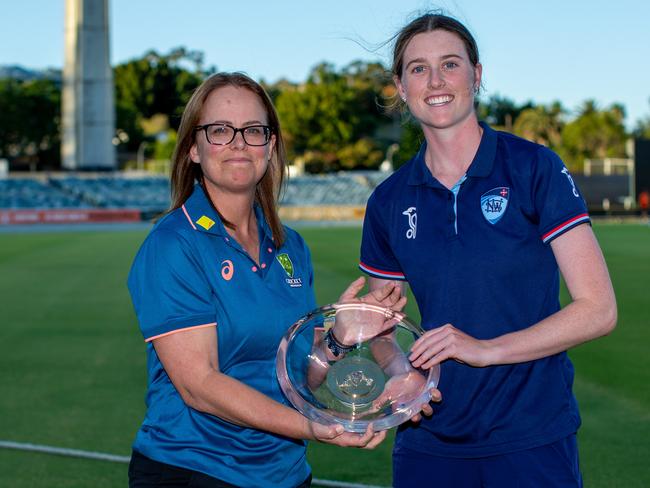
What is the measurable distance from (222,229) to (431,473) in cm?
101

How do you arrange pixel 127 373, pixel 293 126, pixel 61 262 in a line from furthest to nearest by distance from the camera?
pixel 293 126 < pixel 61 262 < pixel 127 373

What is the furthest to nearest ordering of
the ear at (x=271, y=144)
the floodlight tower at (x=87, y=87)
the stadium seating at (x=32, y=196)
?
the floodlight tower at (x=87, y=87)
the stadium seating at (x=32, y=196)
the ear at (x=271, y=144)

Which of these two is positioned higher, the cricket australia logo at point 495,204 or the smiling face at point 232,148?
the smiling face at point 232,148

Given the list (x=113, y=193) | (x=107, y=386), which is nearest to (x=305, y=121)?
(x=113, y=193)

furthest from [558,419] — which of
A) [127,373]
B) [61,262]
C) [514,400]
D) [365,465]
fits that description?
[61,262]

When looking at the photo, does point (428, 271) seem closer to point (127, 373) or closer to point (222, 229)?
point (222, 229)

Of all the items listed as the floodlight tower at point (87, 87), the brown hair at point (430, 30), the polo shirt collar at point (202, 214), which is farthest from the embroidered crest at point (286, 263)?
the floodlight tower at point (87, 87)

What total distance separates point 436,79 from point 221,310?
1.00m

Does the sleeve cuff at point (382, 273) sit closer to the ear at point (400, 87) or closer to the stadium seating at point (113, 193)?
the ear at point (400, 87)

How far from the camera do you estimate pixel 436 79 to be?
3.21m

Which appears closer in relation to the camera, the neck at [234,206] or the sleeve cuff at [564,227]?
the sleeve cuff at [564,227]

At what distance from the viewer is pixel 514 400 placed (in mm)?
3141

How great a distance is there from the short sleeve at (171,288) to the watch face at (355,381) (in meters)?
0.42

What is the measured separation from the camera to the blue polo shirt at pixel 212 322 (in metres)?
2.94
